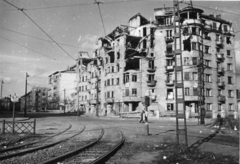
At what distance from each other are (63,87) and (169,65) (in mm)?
56647

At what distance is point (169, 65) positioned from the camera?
1731 inches

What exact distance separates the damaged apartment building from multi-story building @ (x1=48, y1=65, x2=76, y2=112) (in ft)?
120

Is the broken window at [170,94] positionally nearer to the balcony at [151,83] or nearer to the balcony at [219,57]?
the balcony at [151,83]

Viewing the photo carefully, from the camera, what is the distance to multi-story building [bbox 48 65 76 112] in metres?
84.8

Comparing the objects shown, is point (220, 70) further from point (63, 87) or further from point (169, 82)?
point (63, 87)

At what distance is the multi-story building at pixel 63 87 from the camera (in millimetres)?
84750

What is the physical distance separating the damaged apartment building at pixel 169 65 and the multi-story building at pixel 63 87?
36492mm

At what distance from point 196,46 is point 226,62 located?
383 inches

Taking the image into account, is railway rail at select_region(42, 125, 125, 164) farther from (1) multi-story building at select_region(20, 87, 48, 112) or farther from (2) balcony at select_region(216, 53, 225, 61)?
(1) multi-story building at select_region(20, 87, 48, 112)

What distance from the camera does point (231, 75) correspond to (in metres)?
47.4

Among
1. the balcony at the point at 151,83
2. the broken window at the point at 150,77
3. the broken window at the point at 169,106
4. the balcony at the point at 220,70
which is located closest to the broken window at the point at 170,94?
the broken window at the point at 169,106

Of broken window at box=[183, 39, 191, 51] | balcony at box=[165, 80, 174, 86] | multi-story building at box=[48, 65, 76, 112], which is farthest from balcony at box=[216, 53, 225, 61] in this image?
multi-story building at box=[48, 65, 76, 112]

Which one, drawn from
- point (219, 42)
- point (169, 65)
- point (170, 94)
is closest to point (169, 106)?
point (170, 94)

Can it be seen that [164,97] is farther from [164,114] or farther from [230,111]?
[230,111]
